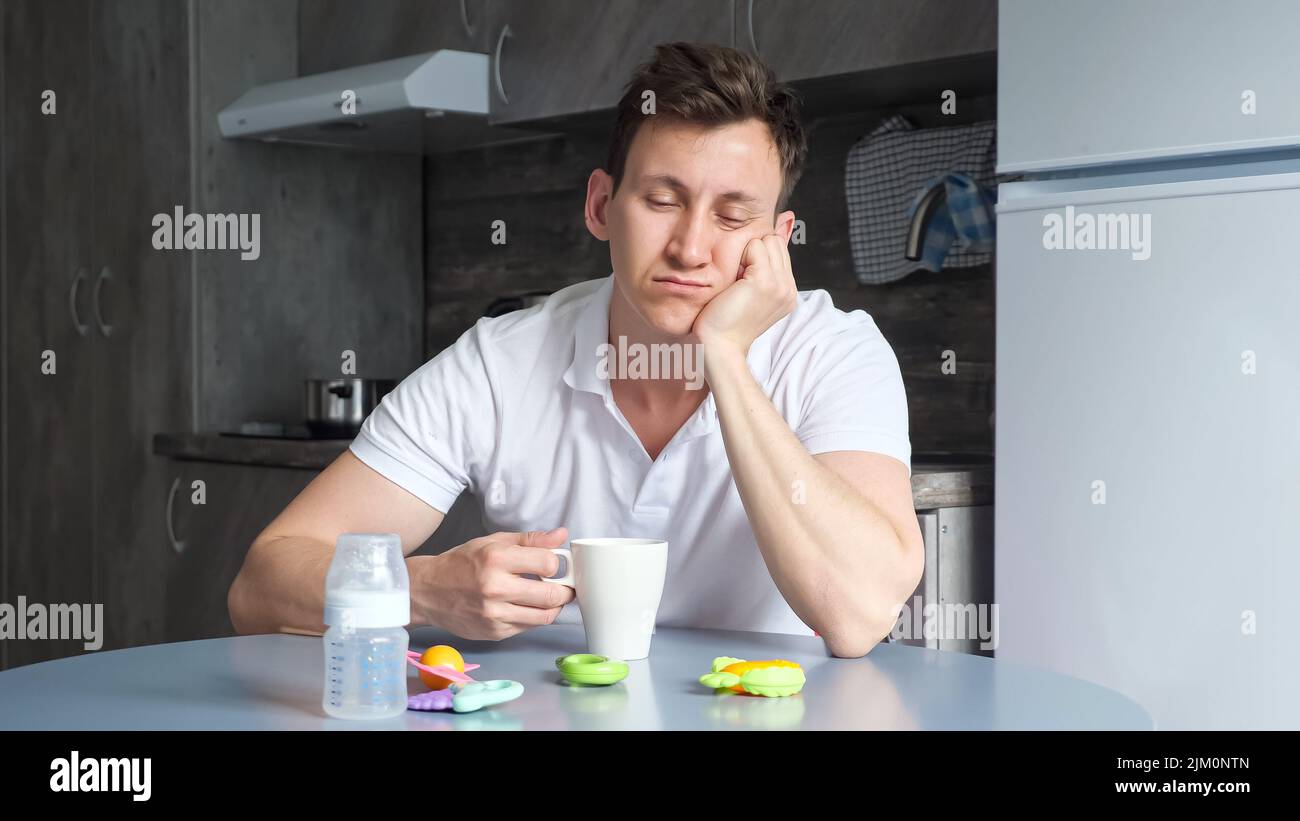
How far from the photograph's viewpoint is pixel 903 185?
2574mm

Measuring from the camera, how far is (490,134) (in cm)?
332

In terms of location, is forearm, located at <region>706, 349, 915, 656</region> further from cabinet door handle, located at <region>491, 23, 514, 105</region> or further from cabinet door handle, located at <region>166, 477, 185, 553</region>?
cabinet door handle, located at <region>166, 477, 185, 553</region>

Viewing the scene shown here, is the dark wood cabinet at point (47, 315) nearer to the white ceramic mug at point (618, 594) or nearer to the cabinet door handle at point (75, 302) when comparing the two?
the cabinet door handle at point (75, 302)

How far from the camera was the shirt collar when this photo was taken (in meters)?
1.57

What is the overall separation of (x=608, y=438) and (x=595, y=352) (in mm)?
99

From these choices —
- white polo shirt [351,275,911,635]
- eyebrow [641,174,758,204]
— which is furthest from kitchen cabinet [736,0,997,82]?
eyebrow [641,174,758,204]

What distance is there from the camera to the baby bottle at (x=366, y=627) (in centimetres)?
91

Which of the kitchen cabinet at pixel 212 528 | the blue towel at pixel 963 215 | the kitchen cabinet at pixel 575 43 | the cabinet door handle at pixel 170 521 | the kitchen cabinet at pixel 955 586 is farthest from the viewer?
the cabinet door handle at pixel 170 521

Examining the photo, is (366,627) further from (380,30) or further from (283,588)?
(380,30)

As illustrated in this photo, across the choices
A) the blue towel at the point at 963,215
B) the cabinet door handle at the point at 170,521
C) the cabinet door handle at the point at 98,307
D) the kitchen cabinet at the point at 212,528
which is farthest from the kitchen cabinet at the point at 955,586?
the cabinet door handle at the point at 98,307

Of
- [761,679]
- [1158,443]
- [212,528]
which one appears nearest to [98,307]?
[212,528]

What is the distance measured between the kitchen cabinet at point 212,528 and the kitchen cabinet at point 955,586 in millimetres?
1399
